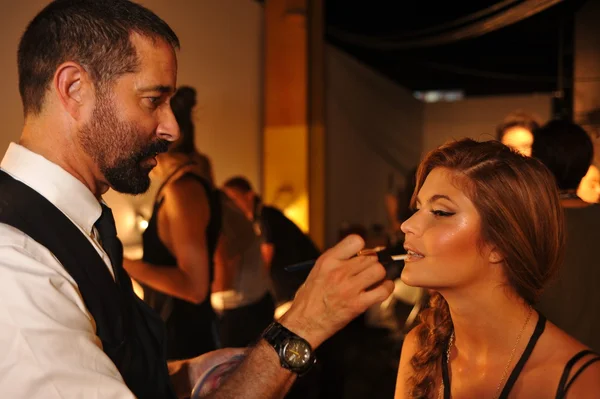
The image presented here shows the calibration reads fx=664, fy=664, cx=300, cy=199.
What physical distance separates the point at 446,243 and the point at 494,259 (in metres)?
0.11

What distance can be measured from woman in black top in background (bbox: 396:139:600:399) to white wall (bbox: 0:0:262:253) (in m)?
1.17

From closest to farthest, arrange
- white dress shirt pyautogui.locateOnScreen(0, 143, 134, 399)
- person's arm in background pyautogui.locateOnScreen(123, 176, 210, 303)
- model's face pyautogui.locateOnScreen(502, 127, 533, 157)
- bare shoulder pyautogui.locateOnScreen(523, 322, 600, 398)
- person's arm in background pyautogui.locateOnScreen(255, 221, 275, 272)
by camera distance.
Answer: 1. white dress shirt pyautogui.locateOnScreen(0, 143, 134, 399)
2. bare shoulder pyautogui.locateOnScreen(523, 322, 600, 398)
3. person's arm in background pyautogui.locateOnScreen(123, 176, 210, 303)
4. model's face pyautogui.locateOnScreen(502, 127, 533, 157)
5. person's arm in background pyautogui.locateOnScreen(255, 221, 275, 272)

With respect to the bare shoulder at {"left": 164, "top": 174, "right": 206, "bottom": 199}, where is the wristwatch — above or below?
below

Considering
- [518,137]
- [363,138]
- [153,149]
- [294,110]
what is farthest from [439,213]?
[363,138]

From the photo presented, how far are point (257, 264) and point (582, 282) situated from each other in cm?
145

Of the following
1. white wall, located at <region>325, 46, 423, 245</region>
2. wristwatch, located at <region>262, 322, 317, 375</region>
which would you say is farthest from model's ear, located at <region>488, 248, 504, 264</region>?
white wall, located at <region>325, 46, 423, 245</region>

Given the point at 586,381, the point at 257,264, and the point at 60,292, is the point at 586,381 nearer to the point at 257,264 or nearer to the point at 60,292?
Answer: the point at 60,292

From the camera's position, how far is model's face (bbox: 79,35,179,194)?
3.49 ft

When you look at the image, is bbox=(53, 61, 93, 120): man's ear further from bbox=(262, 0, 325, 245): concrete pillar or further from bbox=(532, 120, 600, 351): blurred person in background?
bbox=(262, 0, 325, 245): concrete pillar

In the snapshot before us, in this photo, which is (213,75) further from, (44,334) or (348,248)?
(44,334)

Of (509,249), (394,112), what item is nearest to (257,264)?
(509,249)

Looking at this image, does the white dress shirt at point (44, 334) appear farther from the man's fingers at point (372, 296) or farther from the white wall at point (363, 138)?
the white wall at point (363, 138)

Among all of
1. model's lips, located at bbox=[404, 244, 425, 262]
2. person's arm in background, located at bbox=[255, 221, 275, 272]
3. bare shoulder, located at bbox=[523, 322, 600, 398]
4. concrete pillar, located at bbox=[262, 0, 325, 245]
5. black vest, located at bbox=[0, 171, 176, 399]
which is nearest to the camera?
black vest, located at bbox=[0, 171, 176, 399]

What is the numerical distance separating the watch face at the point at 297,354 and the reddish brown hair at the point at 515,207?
0.47 meters
